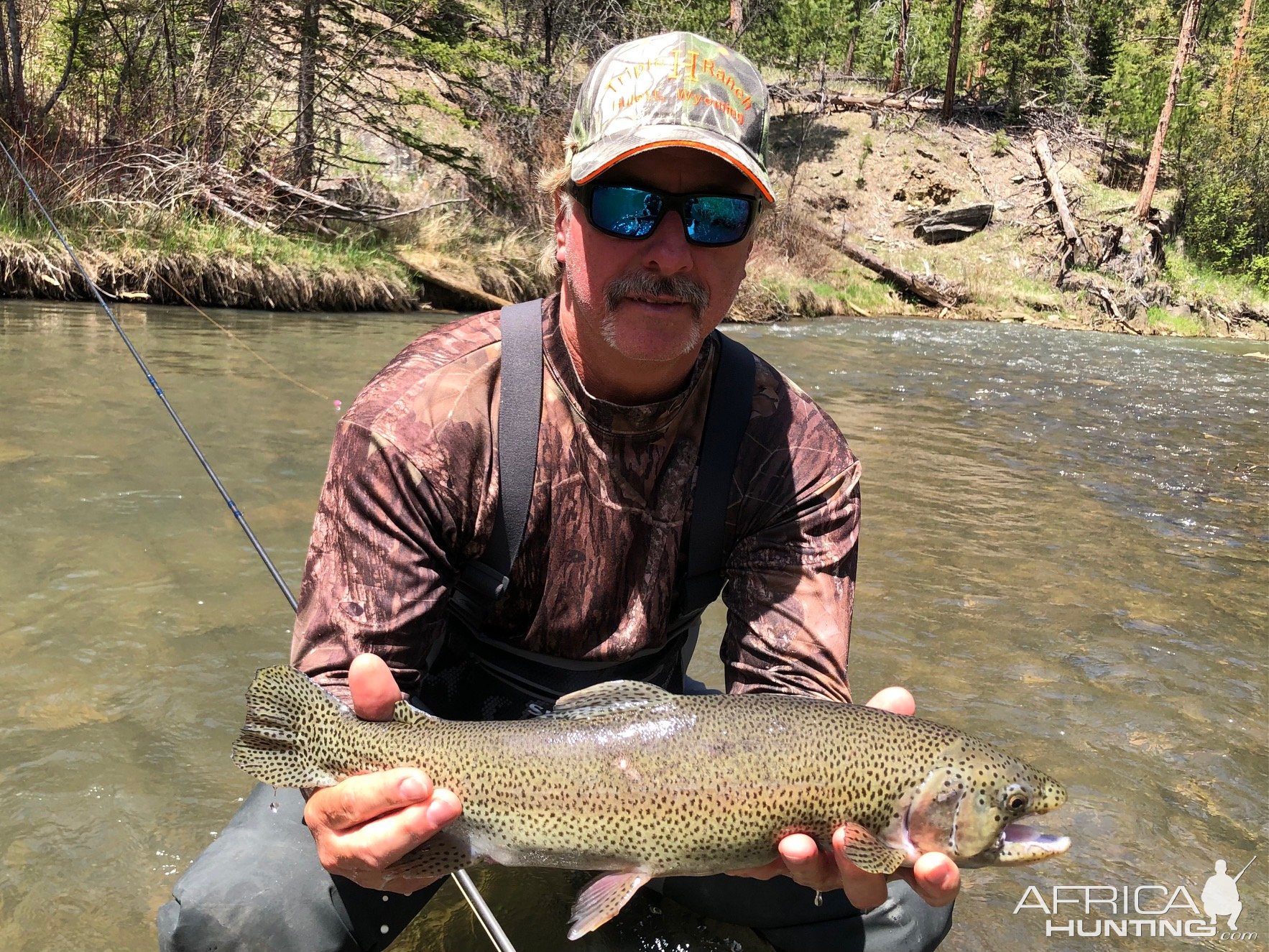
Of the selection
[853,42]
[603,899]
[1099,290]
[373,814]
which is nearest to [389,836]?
[373,814]

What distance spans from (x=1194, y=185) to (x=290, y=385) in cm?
3748

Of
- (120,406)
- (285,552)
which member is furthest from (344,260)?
(285,552)

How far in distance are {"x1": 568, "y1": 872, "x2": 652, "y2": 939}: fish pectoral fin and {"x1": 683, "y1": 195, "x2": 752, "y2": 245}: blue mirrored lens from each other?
5.20ft

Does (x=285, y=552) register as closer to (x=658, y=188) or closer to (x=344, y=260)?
(x=658, y=188)

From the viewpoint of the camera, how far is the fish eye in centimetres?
228

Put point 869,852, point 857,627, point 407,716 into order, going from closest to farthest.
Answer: point 869,852 < point 407,716 < point 857,627

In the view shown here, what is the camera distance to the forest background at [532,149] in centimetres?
1407

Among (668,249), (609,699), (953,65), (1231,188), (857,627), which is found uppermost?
(953,65)

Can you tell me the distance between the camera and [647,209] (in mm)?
2566

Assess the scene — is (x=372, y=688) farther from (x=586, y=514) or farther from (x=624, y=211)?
(x=624, y=211)

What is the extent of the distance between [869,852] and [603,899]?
59 centimetres

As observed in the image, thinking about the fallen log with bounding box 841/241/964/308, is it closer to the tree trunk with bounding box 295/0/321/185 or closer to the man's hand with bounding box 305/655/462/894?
the tree trunk with bounding box 295/0/321/185

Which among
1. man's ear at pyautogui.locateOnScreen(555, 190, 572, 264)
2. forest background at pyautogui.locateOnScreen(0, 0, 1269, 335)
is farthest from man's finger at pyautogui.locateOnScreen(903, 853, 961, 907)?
forest background at pyautogui.locateOnScreen(0, 0, 1269, 335)

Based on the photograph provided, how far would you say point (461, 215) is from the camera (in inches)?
749
